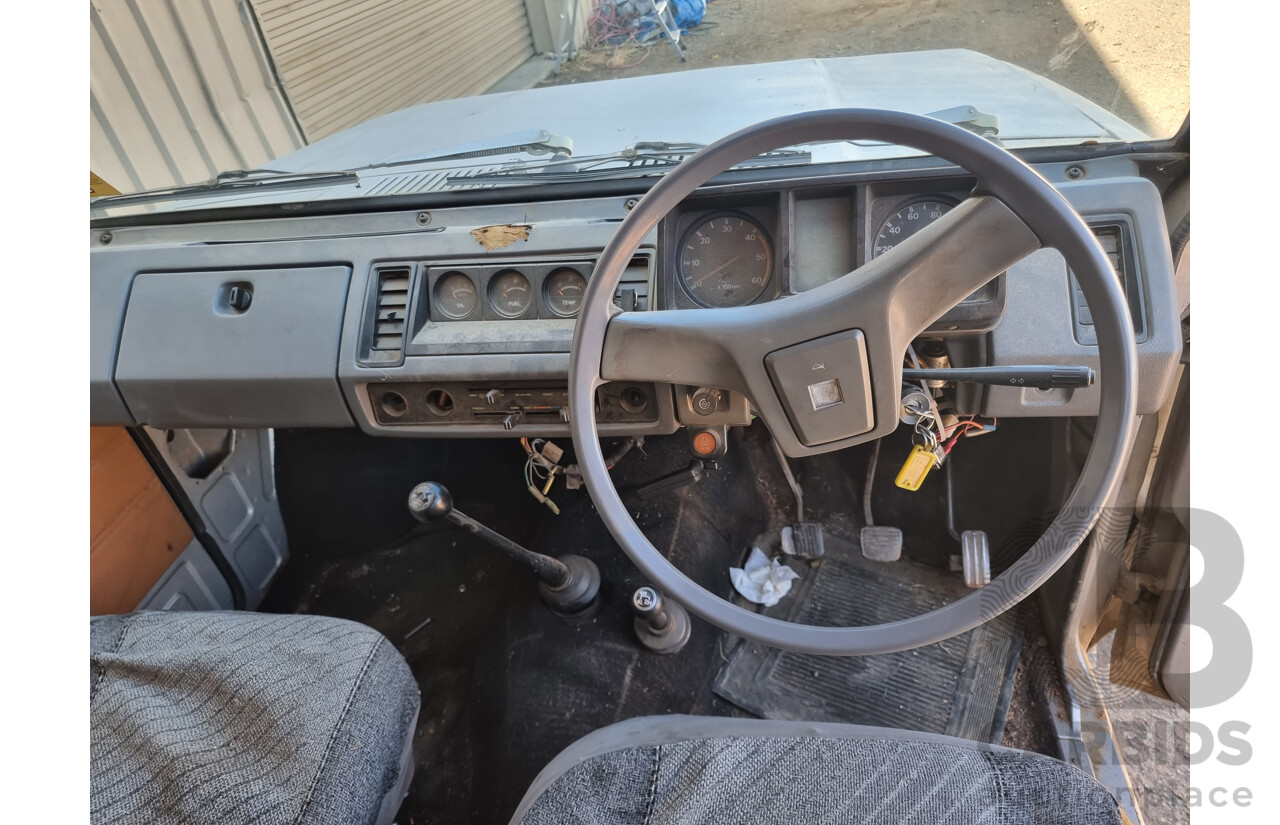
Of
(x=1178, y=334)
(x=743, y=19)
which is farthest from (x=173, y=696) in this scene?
(x=1178, y=334)

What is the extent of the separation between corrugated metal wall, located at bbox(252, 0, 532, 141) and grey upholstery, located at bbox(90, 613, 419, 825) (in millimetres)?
1618

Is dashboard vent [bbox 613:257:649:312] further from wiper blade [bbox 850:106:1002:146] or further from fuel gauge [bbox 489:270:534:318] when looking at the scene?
wiper blade [bbox 850:106:1002:146]

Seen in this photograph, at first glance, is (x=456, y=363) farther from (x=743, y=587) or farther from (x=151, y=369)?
(x=743, y=587)

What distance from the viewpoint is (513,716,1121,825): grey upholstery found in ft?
3.10

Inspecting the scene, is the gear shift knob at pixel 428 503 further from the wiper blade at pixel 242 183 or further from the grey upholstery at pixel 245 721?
the wiper blade at pixel 242 183

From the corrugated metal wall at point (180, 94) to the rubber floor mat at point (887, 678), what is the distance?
8.83 ft

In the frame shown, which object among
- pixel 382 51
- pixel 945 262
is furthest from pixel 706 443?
pixel 382 51

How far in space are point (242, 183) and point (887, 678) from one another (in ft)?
6.66

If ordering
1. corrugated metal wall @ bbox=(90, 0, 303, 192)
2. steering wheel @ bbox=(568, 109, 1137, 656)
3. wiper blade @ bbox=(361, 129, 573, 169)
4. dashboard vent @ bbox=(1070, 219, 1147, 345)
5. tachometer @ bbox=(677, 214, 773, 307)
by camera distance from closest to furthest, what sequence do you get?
steering wheel @ bbox=(568, 109, 1137, 656)
dashboard vent @ bbox=(1070, 219, 1147, 345)
tachometer @ bbox=(677, 214, 773, 307)
wiper blade @ bbox=(361, 129, 573, 169)
corrugated metal wall @ bbox=(90, 0, 303, 192)

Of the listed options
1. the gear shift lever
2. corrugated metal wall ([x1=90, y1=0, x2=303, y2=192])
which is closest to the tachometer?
the gear shift lever

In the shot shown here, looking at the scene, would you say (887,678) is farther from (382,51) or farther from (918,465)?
(382,51)

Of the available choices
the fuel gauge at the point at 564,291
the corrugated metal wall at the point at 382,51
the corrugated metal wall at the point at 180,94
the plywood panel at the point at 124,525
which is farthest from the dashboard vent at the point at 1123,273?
the corrugated metal wall at the point at 180,94

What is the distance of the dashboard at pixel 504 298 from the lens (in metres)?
1.20

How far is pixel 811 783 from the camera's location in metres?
1.00
